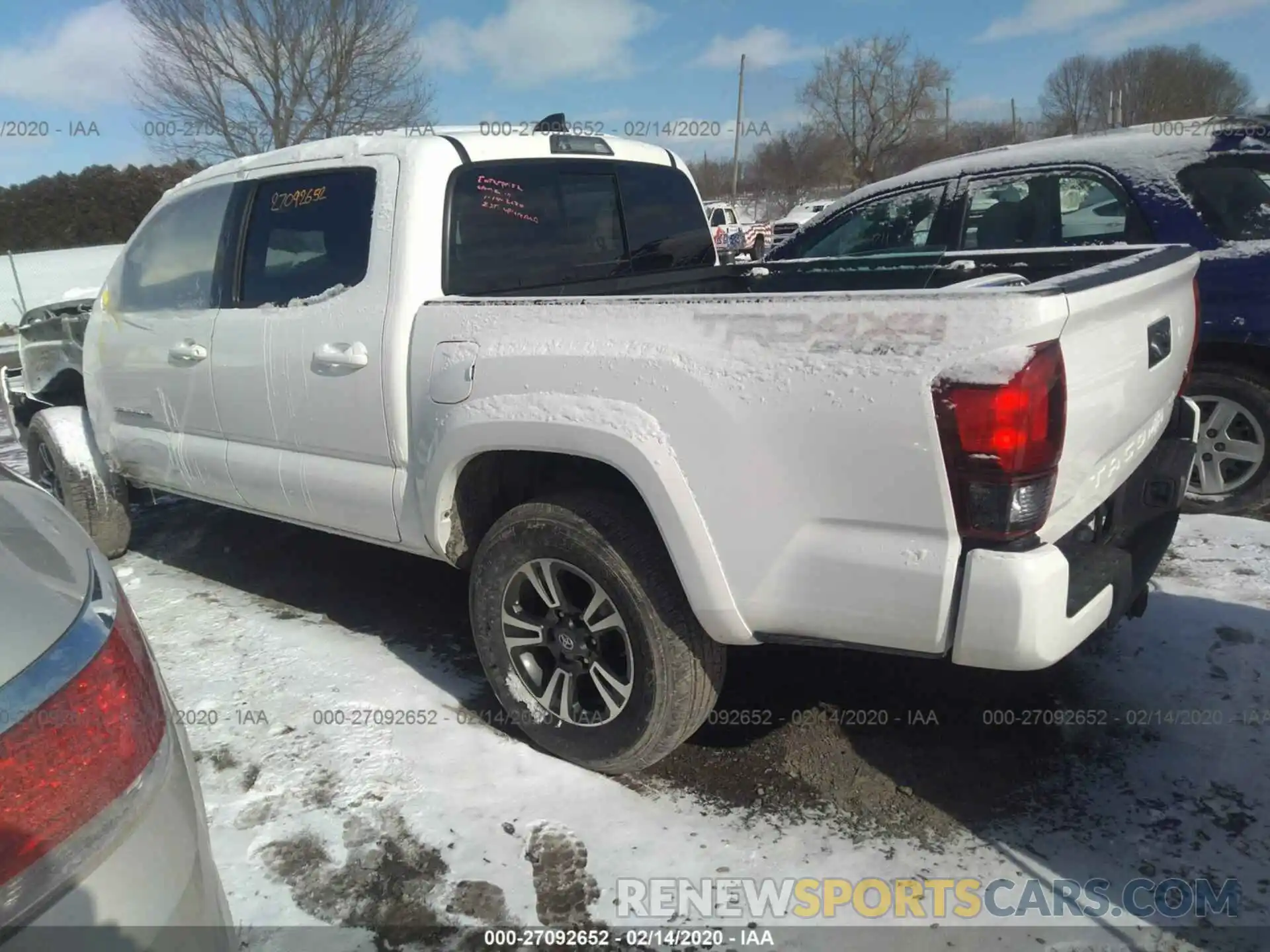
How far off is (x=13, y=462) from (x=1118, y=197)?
8.04m

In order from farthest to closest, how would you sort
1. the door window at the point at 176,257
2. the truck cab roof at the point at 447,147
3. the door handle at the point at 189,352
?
1. the door window at the point at 176,257
2. the door handle at the point at 189,352
3. the truck cab roof at the point at 447,147

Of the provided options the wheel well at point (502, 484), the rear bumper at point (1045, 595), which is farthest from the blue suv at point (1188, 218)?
the wheel well at point (502, 484)

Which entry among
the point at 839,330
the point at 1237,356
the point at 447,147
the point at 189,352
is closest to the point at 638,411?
the point at 839,330

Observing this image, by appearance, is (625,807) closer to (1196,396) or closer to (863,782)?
(863,782)

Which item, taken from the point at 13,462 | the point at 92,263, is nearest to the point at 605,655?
the point at 13,462

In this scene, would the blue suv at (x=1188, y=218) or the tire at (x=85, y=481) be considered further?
the tire at (x=85, y=481)

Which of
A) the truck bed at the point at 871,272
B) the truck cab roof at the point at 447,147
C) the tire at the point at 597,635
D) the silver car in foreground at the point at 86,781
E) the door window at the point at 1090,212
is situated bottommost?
the tire at the point at 597,635

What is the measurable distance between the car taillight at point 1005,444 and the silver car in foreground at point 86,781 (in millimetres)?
1601

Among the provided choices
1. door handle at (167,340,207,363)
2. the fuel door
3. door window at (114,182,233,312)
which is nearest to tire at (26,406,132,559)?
door window at (114,182,233,312)

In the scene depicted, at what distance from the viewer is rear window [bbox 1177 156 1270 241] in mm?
4414

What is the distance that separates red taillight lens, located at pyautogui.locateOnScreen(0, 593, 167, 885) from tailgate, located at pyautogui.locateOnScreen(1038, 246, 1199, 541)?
1.83 m

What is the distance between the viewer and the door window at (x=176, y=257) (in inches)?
154

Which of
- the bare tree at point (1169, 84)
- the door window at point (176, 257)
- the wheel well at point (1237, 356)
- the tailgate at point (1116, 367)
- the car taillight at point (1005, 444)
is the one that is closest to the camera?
the car taillight at point (1005, 444)

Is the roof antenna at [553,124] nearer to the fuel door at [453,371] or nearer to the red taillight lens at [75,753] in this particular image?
the fuel door at [453,371]
